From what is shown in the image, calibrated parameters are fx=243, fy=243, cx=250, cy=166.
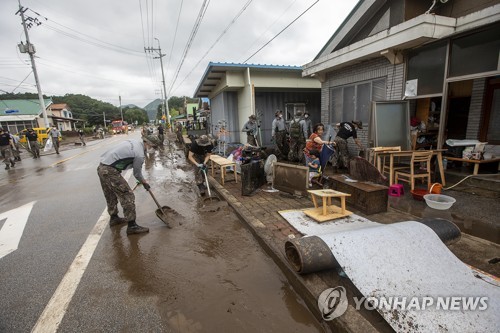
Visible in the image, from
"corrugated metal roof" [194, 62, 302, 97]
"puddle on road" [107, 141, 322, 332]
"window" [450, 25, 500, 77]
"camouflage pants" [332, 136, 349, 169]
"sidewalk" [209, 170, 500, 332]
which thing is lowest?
"puddle on road" [107, 141, 322, 332]

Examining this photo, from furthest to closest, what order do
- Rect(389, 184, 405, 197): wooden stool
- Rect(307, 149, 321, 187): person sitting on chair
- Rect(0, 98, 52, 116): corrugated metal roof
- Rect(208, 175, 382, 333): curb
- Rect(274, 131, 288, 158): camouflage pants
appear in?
Rect(0, 98, 52, 116): corrugated metal roof < Rect(274, 131, 288, 158): camouflage pants < Rect(307, 149, 321, 187): person sitting on chair < Rect(389, 184, 405, 197): wooden stool < Rect(208, 175, 382, 333): curb

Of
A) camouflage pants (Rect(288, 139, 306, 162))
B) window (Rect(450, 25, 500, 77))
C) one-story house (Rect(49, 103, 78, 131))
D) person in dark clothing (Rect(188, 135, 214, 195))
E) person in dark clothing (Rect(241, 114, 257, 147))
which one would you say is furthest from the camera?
one-story house (Rect(49, 103, 78, 131))

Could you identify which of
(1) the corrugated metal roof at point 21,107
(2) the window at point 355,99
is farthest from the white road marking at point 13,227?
(1) the corrugated metal roof at point 21,107

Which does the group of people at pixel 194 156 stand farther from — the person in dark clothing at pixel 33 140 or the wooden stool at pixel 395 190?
the person in dark clothing at pixel 33 140

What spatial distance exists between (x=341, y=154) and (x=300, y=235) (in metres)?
4.70

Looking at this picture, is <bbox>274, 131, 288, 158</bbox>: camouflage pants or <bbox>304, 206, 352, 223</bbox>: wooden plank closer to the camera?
<bbox>304, 206, 352, 223</bbox>: wooden plank

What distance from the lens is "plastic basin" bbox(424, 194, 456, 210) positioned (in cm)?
417

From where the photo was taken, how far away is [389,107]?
21.4 feet

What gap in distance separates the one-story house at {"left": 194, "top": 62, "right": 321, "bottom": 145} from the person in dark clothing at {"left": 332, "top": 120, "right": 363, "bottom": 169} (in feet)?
15.3

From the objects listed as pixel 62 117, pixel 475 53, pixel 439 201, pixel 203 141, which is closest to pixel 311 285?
pixel 439 201

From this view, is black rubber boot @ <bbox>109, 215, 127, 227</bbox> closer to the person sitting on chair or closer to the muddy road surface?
the muddy road surface

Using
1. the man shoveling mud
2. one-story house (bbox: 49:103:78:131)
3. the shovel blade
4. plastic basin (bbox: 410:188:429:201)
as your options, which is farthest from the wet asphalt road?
one-story house (bbox: 49:103:78:131)

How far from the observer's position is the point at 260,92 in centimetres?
1290

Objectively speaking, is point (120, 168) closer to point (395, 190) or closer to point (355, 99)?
point (395, 190)
